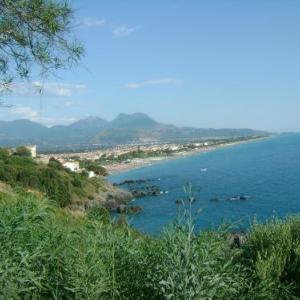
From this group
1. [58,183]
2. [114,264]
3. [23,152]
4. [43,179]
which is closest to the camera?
[114,264]

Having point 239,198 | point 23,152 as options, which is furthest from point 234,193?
point 23,152

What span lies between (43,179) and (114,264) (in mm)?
44851

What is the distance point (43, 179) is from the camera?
48.8m

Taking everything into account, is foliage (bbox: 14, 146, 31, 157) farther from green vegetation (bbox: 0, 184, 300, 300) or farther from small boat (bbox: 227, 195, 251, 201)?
green vegetation (bbox: 0, 184, 300, 300)

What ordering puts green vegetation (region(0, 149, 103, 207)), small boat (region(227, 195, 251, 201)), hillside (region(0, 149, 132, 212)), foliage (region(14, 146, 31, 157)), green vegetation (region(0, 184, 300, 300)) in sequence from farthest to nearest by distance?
foliage (region(14, 146, 31, 157))
small boat (region(227, 195, 251, 201))
hillside (region(0, 149, 132, 212))
green vegetation (region(0, 149, 103, 207))
green vegetation (region(0, 184, 300, 300))

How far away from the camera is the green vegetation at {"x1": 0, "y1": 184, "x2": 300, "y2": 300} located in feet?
14.0

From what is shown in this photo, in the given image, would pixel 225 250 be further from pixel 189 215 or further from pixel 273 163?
pixel 273 163

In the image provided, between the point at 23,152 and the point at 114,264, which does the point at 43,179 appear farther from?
the point at 114,264

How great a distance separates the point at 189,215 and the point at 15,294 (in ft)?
5.38

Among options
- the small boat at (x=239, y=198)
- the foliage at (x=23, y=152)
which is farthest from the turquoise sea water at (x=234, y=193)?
the foliage at (x=23, y=152)

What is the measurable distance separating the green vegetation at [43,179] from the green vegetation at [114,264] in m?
28.3

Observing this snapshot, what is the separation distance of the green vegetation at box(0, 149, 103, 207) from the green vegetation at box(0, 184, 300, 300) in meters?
28.3

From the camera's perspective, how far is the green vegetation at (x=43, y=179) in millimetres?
42531

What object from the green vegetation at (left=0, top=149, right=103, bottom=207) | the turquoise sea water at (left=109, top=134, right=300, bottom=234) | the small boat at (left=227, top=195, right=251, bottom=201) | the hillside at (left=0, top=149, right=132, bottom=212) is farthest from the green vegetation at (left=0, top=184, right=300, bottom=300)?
the small boat at (left=227, top=195, right=251, bottom=201)
